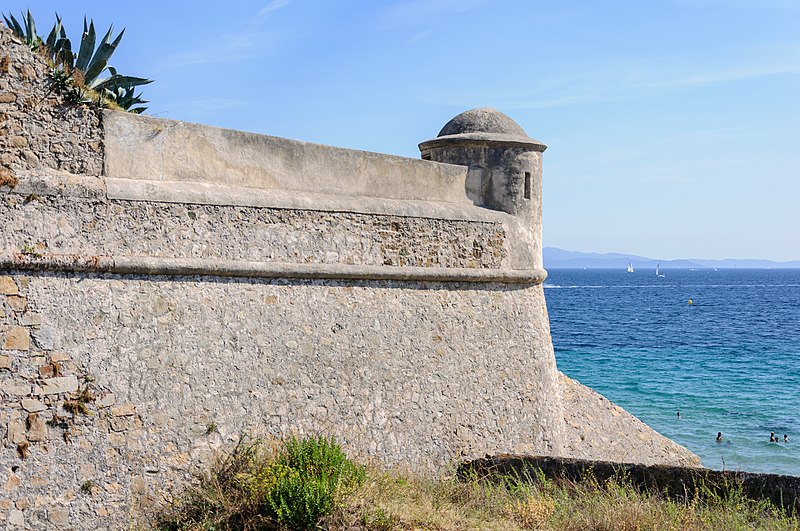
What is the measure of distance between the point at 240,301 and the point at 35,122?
230 cm

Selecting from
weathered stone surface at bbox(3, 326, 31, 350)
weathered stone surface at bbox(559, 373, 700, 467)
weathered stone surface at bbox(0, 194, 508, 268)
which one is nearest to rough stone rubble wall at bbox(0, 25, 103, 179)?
weathered stone surface at bbox(0, 194, 508, 268)

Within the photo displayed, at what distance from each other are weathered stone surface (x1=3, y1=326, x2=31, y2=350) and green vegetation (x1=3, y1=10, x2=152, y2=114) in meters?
1.97

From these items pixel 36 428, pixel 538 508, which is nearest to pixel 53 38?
pixel 36 428

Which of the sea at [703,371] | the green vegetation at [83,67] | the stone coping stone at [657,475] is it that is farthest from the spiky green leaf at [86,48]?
the sea at [703,371]

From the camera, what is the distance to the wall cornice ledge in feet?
20.8

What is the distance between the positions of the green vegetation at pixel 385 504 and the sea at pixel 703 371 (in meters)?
5.03

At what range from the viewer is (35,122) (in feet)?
21.7

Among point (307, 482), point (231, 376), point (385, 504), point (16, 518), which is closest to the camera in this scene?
point (16, 518)

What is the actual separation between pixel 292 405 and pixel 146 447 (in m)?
1.48

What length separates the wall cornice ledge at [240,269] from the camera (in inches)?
249

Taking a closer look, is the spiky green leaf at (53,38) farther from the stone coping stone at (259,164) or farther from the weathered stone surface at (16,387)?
the weathered stone surface at (16,387)

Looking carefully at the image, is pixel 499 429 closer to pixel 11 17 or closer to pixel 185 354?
pixel 185 354

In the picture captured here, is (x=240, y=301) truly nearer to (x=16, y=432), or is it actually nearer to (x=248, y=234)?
(x=248, y=234)

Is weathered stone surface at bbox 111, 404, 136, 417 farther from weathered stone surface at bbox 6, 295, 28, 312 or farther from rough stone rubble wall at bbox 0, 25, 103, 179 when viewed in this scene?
rough stone rubble wall at bbox 0, 25, 103, 179
